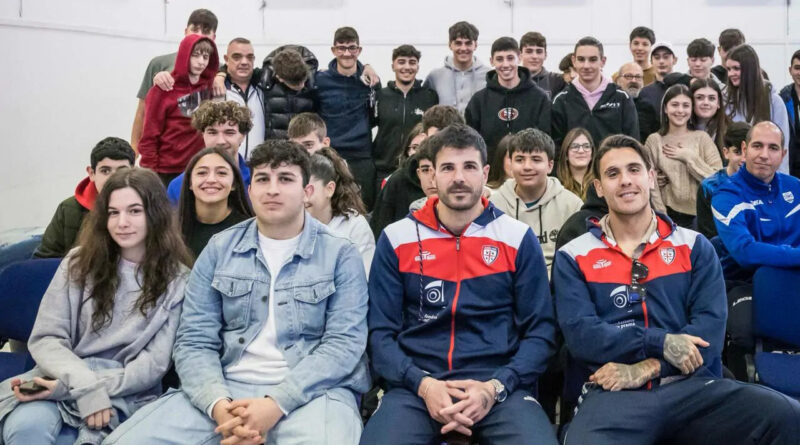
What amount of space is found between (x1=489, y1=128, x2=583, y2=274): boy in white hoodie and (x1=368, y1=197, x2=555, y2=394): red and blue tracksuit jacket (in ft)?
3.43

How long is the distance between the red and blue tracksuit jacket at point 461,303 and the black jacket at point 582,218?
0.56 meters

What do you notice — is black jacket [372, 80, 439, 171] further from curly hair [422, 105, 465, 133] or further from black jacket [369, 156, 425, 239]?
black jacket [369, 156, 425, 239]

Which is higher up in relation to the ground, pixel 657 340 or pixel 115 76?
pixel 115 76

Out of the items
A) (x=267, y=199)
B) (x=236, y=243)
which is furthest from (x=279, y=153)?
(x=236, y=243)

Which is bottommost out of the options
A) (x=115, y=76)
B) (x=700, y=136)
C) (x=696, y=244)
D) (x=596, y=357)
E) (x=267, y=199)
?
(x=596, y=357)

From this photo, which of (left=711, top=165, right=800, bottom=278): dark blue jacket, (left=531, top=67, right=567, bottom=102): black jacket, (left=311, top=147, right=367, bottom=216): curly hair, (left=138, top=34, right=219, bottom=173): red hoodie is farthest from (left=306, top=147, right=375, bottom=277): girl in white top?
(left=531, top=67, right=567, bottom=102): black jacket

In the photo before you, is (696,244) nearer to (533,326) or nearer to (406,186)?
(533,326)

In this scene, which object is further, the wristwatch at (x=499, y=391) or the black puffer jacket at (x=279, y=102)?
the black puffer jacket at (x=279, y=102)

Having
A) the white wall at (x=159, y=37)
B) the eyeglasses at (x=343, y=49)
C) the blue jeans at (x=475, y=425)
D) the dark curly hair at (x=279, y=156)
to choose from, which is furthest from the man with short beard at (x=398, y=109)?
the blue jeans at (x=475, y=425)

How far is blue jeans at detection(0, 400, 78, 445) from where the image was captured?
2.34m

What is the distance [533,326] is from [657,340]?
15.4 inches

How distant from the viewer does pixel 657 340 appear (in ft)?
7.99

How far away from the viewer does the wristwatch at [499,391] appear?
2.43 meters

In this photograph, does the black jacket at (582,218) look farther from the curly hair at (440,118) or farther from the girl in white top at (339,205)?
the curly hair at (440,118)
